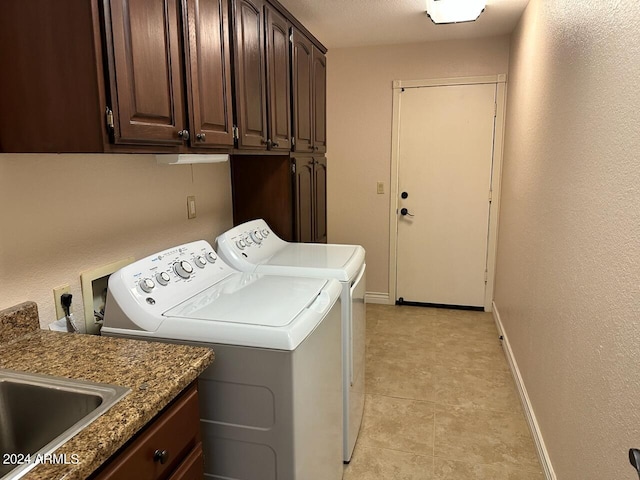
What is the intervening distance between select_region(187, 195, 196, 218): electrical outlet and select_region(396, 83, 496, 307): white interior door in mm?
2288

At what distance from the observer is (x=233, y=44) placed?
5.87 ft

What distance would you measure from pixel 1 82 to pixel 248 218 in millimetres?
1531

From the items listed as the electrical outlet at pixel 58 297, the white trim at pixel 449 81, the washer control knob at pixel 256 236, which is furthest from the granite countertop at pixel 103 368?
the white trim at pixel 449 81

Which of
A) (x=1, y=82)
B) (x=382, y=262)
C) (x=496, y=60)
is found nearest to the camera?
(x=1, y=82)

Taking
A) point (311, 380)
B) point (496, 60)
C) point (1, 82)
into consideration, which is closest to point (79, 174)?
point (1, 82)

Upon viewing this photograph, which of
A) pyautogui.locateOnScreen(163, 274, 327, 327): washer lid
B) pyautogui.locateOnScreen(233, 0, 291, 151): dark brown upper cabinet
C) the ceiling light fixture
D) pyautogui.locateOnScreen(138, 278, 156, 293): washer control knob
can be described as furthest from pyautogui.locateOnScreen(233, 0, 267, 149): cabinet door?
the ceiling light fixture

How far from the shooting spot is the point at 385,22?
3.20m

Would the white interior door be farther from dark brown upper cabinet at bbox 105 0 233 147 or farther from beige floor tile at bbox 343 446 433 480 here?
dark brown upper cabinet at bbox 105 0 233 147

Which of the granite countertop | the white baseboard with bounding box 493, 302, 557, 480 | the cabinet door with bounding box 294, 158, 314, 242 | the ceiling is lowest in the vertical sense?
the white baseboard with bounding box 493, 302, 557, 480

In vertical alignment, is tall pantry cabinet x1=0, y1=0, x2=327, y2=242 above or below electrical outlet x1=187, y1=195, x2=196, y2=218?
above

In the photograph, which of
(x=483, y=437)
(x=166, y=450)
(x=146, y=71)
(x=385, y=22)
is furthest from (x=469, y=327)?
(x=146, y=71)

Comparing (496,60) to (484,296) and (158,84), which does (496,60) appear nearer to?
(484,296)

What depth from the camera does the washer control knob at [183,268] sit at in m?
1.67

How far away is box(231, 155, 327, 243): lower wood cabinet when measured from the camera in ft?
8.20
